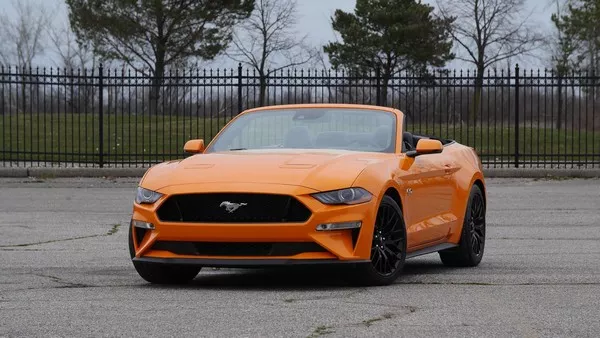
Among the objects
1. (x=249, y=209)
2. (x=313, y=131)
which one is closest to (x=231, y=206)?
(x=249, y=209)

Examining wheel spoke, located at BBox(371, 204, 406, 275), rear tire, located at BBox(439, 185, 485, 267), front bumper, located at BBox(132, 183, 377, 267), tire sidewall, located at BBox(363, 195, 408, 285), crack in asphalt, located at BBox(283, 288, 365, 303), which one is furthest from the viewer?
rear tire, located at BBox(439, 185, 485, 267)

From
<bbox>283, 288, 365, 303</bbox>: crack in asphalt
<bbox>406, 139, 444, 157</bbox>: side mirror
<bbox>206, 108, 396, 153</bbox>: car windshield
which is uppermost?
<bbox>206, 108, 396, 153</bbox>: car windshield

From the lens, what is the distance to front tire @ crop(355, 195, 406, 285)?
870 centimetres

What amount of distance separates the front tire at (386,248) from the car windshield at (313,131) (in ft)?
2.75

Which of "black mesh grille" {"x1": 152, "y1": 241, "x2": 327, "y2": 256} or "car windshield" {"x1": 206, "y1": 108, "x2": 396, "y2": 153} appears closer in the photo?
"black mesh grille" {"x1": 152, "y1": 241, "x2": 327, "y2": 256}

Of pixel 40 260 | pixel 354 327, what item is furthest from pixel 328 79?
pixel 354 327

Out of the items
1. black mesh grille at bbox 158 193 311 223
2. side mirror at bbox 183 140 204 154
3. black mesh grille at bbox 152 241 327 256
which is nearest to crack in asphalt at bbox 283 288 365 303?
black mesh grille at bbox 152 241 327 256

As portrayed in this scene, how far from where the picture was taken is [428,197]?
386 inches

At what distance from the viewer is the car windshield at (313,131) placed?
9.79m

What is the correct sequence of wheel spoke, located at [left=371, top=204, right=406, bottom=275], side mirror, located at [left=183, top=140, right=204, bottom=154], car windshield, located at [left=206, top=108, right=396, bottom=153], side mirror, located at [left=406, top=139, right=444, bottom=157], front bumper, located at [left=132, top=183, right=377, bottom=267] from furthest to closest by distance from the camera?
side mirror, located at [left=183, top=140, right=204, bottom=154] → car windshield, located at [left=206, top=108, right=396, bottom=153] → side mirror, located at [left=406, top=139, right=444, bottom=157] → wheel spoke, located at [left=371, top=204, right=406, bottom=275] → front bumper, located at [left=132, top=183, right=377, bottom=267]

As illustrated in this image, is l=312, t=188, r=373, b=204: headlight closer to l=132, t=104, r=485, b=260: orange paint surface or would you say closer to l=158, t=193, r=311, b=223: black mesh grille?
l=132, t=104, r=485, b=260: orange paint surface

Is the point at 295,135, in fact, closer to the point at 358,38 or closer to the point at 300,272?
the point at 300,272

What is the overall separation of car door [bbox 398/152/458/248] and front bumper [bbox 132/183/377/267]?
844mm

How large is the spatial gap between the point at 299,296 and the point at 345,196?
2.53 feet
